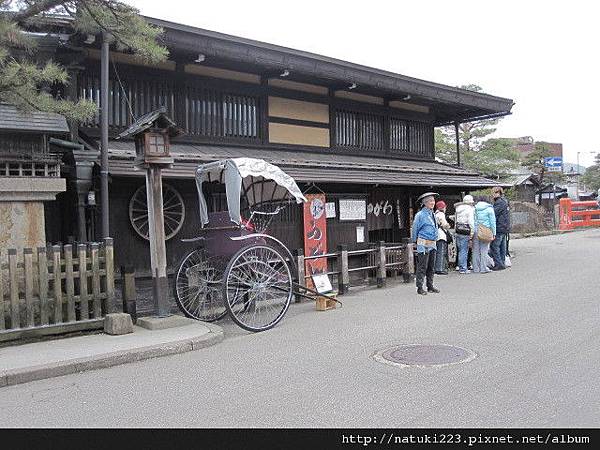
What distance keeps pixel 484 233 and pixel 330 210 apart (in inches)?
158

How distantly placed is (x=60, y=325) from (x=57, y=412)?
107 inches

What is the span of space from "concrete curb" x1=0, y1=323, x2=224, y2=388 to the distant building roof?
3.53 meters

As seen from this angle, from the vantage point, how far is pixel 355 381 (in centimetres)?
531

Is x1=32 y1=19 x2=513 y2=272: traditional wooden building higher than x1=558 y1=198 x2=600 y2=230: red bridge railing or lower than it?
higher

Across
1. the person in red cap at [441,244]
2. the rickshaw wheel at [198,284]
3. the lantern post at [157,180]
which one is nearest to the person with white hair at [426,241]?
the person in red cap at [441,244]

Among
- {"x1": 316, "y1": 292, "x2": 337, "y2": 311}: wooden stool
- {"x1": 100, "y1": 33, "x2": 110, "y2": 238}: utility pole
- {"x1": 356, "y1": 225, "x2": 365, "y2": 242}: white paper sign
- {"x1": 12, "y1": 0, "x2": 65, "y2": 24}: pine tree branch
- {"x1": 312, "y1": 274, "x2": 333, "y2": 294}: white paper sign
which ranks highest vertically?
{"x1": 12, "y1": 0, "x2": 65, "y2": 24}: pine tree branch

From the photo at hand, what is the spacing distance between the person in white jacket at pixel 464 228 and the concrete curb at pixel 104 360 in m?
8.42

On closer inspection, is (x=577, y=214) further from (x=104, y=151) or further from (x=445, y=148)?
(x=104, y=151)

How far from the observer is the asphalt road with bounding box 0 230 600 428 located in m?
4.40

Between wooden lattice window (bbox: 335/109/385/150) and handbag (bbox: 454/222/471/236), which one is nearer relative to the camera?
handbag (bbox: 454/222/471/236)

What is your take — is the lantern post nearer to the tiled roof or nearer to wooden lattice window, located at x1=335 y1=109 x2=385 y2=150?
the tiled roof

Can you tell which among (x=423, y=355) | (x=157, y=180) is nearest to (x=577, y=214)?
(x=423, y=355)

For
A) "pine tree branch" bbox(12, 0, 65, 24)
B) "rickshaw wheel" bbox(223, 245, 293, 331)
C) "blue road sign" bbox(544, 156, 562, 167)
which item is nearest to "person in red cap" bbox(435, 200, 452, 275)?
"rickshaw wheel" bbox(223, 245, 293, 331)

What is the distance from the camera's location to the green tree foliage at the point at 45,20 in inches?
260
